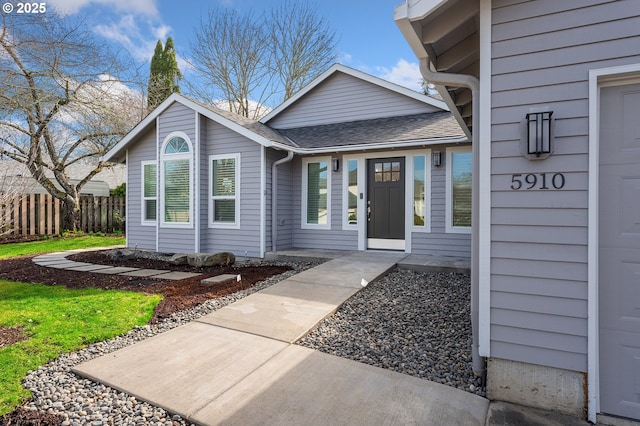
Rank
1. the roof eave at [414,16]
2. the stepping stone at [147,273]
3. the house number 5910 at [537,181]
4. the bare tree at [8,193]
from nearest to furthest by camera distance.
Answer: the house number 5910 at [537,181] < the roof eave at [414,16] < the stepping stone at [147,273] < the bare tree at [8,193]

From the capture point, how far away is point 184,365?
2680 millimetres

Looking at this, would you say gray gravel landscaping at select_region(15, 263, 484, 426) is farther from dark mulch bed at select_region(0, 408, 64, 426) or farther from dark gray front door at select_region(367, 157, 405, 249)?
dark gray front door at select_region(367, 157, 405, 249)

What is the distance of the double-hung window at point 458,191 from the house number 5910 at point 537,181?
15.5ft

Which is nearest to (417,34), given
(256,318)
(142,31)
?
(256,318)

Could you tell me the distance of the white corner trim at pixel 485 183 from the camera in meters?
2.42

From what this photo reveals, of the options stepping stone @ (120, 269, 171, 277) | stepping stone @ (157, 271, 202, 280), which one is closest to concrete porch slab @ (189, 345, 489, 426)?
stepping stone @ (157, 271, 202, 280)

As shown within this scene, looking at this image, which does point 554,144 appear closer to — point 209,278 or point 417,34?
point 417,34

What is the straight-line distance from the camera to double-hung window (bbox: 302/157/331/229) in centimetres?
816

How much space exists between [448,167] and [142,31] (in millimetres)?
16277

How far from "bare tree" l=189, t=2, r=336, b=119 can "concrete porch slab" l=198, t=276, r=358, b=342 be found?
14515 mm

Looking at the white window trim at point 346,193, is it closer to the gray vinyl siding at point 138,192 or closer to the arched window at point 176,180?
the arched window at point 176,180

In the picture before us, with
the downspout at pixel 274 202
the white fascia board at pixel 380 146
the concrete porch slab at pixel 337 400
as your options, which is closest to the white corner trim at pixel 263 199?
the downspout at pixel 274 202

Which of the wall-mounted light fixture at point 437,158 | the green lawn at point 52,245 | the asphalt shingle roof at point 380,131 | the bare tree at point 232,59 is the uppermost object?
the bare tree at point 232,59

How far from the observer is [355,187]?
25.8 ft
